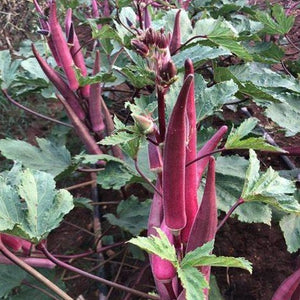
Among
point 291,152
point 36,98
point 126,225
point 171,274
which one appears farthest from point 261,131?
point 36,98

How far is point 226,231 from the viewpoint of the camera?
144 centimetres

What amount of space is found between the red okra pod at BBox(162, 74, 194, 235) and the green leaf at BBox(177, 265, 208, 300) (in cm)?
→ 10

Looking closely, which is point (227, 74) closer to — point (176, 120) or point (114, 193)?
point (176, 120)

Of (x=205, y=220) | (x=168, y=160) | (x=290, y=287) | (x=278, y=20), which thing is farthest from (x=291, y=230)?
(x=278, y=20)

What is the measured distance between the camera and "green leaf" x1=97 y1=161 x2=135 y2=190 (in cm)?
95

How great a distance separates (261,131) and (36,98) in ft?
5.49

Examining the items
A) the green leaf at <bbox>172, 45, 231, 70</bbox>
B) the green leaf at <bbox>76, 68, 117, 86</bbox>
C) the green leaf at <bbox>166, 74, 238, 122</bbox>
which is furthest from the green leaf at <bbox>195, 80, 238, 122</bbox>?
the green leaf at <bbox>76, 68, 117, 86</bbox>

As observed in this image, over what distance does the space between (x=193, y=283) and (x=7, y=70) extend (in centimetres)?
114

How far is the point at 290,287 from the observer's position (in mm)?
880

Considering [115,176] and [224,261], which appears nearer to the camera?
[224,261]

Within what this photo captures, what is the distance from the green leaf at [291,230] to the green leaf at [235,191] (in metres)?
0.10

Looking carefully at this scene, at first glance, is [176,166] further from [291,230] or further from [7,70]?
[7,70]

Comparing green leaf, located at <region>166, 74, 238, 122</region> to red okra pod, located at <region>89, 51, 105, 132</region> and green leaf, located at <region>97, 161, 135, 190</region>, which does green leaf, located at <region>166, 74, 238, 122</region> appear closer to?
green leaf, located at <region>97, 161, 135, 190</region>

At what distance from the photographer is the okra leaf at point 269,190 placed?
0.72 metres
